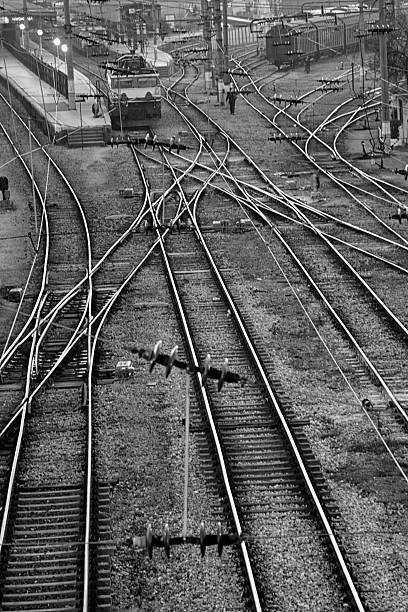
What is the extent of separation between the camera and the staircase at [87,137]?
1447 inches

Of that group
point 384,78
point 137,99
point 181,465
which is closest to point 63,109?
point 137,99

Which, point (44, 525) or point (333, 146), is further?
point (333, 146)

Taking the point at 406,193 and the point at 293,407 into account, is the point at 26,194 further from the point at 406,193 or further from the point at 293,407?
the point at 293,407

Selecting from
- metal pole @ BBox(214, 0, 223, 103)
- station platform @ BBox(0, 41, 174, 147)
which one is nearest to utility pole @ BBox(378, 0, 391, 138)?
station platform @ BBox(0, 41, 174, 147)

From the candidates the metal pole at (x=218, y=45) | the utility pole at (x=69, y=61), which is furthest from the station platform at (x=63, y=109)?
the metal pole at (x=218, y=45)

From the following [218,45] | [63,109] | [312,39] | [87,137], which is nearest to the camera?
[87,137]

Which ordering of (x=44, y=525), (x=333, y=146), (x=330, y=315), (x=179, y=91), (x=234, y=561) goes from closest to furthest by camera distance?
(x=234, y=561) < (x=44, y=525) < (x=330, y=315) < (x=333, y=146) < (x=179, y=91)

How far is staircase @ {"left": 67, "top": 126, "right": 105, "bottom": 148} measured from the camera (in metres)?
36.8

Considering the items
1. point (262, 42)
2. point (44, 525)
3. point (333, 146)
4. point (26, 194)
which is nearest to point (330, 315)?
point (44, 525)

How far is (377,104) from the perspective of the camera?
140 ft

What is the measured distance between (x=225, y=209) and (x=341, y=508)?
15695 millimetres

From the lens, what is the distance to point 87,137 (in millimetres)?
37281

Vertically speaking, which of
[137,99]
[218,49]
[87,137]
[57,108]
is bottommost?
[87,137]

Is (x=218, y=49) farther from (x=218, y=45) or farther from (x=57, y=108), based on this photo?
(x=57, y=108)
